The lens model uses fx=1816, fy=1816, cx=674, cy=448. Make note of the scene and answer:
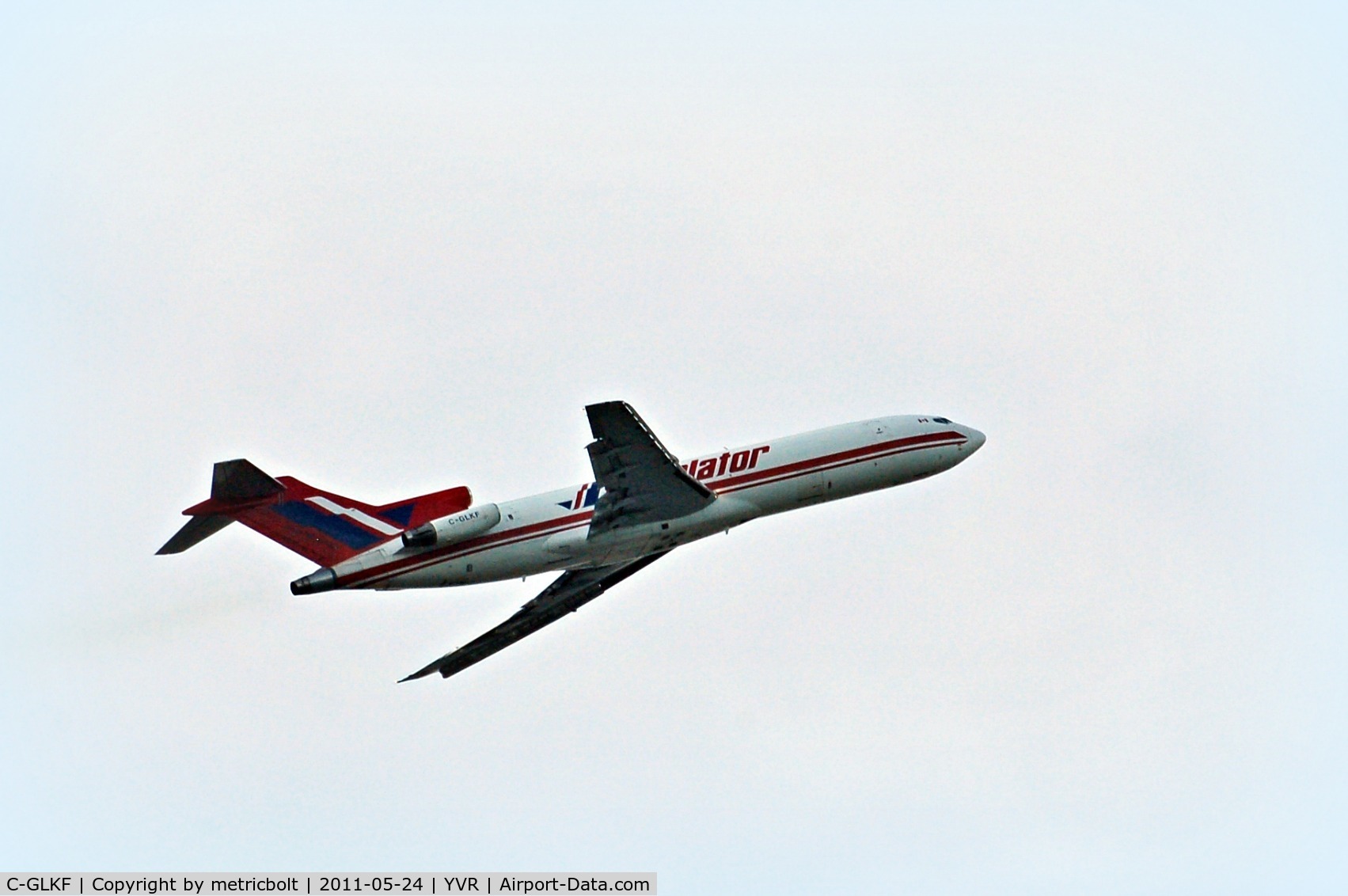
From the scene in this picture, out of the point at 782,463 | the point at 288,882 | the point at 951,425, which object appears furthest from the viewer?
the point at 951,425

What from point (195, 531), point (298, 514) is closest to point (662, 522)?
point (298, 514)

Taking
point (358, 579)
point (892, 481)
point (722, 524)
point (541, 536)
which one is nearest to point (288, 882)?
point (358, 579)

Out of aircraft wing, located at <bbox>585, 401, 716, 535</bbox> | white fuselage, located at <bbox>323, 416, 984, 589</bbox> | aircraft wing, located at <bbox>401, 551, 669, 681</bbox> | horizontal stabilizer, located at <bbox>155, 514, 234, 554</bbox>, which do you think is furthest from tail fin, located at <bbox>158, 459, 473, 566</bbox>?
aircraft wing, located at <bbox>585, 401, 716, 535</bbox>

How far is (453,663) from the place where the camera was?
71.5 metres

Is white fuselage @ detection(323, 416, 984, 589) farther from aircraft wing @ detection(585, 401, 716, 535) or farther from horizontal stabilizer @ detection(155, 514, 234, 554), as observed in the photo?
horizontal stabilizer @ detection(155, 514, 234, 554)

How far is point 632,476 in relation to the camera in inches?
2437

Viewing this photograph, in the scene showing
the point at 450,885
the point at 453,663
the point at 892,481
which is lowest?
the point at 450,885

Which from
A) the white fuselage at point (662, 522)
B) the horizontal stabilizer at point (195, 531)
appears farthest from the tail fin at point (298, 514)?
the white fuselage at point (662, 522)

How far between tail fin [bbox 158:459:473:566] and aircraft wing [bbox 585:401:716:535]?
23.6 ft

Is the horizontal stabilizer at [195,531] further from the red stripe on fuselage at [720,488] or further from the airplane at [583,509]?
the red stripe on fuselage at [720,488]

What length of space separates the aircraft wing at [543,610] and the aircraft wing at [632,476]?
286 inches

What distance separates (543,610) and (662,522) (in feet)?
31.8

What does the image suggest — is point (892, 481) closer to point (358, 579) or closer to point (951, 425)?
point (951, 425)

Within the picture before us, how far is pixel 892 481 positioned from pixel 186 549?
85.7 ft
